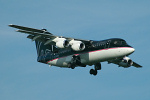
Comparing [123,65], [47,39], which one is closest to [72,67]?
[47,39]

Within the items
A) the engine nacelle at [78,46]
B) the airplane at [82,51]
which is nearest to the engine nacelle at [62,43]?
the airplane at [82,51]

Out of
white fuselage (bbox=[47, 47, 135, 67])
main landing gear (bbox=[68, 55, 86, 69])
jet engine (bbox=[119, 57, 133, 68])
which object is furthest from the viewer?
jet engine (bbox=[119, 57, 133, 68])

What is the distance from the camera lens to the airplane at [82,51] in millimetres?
43531

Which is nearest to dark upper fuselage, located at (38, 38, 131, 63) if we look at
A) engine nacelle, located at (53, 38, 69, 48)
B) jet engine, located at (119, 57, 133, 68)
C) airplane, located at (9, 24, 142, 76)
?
airplane, located at (9, 24, 142, 76)

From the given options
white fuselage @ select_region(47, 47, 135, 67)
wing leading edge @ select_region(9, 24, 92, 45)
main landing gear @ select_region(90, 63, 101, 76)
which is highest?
wing leading edge @ select_region(9, 24, 92, 45)

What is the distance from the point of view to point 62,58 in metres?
48.6

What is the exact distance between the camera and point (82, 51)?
4634cm

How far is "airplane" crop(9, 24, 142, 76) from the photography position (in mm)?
43531

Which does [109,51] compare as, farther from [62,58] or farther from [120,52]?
[62,58]

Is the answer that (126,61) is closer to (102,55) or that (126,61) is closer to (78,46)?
(102,55)

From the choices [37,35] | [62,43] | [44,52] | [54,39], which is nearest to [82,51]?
[62,43]

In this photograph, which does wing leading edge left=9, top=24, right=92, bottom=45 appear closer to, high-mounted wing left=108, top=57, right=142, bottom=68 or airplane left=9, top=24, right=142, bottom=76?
airplane left=9, top=24, right=142, bottom=76

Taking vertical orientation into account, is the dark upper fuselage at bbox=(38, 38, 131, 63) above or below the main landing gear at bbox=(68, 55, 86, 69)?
above

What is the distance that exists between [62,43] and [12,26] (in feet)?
22.2
